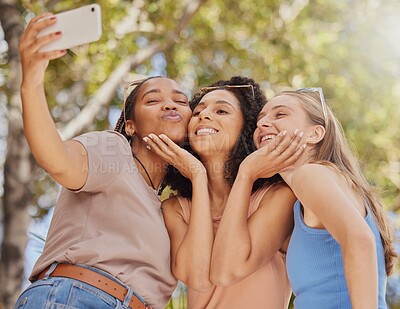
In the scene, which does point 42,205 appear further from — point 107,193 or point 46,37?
point 46,37

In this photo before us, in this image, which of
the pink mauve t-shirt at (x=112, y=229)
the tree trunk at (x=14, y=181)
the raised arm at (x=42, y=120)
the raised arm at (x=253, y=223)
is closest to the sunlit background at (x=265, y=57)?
the tree trunk at (x=14, y=181)

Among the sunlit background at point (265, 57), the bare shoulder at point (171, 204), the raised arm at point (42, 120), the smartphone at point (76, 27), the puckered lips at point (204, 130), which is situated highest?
the smartphone at point (76, 27)

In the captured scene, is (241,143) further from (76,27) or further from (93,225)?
(76,27)

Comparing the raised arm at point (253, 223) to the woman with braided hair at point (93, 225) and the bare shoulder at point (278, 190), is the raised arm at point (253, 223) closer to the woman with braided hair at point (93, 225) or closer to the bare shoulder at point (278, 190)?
the bare shoulder at point (278, 190)

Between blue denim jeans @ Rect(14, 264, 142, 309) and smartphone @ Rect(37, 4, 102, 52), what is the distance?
0.81m

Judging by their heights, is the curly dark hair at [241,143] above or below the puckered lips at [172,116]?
below

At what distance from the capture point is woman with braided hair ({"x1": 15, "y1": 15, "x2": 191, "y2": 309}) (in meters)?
2.12

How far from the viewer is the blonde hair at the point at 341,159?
248cm

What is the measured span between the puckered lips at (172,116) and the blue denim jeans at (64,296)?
3.01 feet

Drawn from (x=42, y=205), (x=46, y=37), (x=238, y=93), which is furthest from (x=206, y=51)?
(x=46, y=37)

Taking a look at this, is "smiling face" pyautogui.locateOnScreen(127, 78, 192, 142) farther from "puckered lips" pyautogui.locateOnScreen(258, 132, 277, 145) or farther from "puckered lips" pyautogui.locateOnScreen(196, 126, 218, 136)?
"puckered lips" pyautogui.locateOnScreen(258, 132, 277, 145)

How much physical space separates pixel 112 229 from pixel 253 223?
2.01 feet

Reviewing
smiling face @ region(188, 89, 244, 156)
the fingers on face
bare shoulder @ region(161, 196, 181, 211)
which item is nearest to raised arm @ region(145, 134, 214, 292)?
bare shoulder @ region(161, 196, 181, 211)

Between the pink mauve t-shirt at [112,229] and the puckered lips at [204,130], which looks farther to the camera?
the puckered lips at [204,130]
